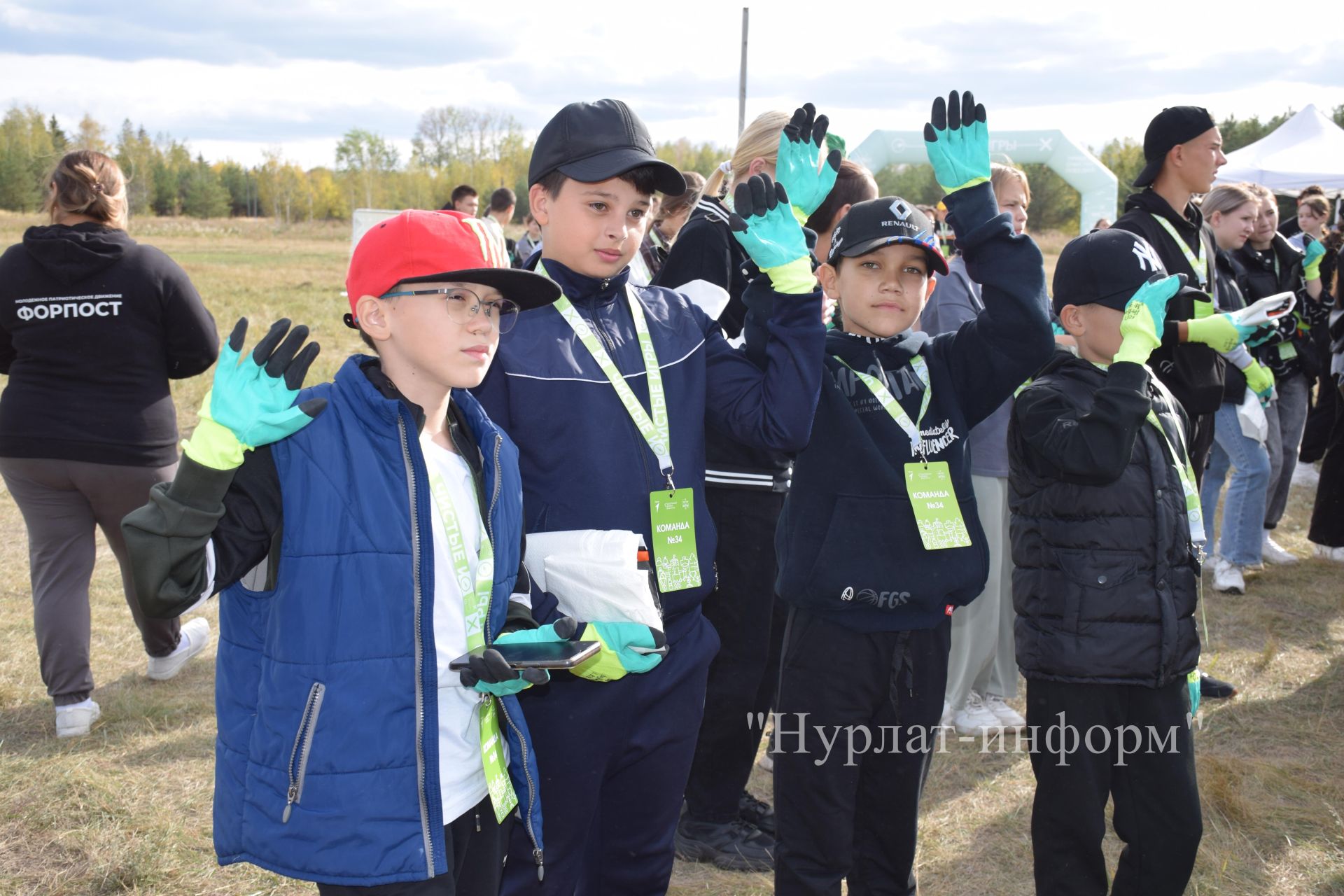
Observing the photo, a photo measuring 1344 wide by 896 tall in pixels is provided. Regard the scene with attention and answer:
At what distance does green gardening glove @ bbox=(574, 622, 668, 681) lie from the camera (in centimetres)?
188

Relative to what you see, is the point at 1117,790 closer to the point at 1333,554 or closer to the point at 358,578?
the point at 358,578

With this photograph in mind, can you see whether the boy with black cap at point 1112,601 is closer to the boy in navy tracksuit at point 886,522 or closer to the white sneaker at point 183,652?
the boy in navy tracksuit at point 886,522

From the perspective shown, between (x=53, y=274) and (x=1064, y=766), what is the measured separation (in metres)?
3.93

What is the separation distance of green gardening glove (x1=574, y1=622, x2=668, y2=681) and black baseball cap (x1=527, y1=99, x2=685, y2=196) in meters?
0.91

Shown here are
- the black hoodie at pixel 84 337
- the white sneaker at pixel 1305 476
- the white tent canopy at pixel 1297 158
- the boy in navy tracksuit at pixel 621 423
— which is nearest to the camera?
the boy in navy tracksuit at pixel 621 423

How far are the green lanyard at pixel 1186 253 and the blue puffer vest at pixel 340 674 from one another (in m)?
3.28

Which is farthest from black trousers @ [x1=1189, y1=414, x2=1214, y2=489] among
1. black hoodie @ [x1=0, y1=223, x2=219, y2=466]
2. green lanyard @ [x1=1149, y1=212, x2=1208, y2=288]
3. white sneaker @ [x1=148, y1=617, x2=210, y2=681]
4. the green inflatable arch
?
the green inflatable arch

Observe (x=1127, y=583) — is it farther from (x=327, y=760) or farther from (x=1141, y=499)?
(x=327, y=760)

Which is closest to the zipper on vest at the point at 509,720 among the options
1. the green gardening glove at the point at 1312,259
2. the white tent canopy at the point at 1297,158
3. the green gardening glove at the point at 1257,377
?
the green gardening glove at the point at 1257,377

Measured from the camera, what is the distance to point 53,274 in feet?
13.2

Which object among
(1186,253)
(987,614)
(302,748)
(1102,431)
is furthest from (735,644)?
(1186,253)

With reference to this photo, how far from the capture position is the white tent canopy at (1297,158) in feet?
42.2

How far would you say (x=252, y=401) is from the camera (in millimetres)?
1565

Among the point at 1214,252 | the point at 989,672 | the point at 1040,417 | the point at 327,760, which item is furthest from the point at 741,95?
the point at 327,760
